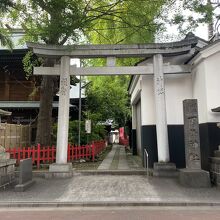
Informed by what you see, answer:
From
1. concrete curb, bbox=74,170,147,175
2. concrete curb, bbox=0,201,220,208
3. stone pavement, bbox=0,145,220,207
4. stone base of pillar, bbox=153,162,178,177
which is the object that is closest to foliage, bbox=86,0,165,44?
stone base of pillar, bbox=153,162,178,177

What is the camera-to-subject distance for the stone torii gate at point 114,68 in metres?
14.0

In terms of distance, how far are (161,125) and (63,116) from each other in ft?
15.4

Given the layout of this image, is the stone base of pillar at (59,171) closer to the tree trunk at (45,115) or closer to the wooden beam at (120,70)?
the tree trunk at (45,115)

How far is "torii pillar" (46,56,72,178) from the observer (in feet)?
44.4

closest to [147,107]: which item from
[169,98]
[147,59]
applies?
[169,98]

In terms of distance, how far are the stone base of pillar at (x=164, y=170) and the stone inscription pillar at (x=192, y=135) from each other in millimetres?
1857

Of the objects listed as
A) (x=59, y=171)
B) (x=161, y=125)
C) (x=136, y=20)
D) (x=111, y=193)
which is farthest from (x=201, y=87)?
(x=59, y=171)

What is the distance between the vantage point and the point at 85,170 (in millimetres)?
14414

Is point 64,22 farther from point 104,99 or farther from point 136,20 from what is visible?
Answer: point 104,99

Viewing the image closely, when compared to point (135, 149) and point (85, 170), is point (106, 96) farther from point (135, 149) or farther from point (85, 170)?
point (85, 170)

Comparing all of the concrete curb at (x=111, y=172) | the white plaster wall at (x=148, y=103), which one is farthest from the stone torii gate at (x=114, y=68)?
the white plaster wall at (x=148, y=103)

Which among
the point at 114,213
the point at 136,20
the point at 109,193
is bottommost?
the point at 114,213

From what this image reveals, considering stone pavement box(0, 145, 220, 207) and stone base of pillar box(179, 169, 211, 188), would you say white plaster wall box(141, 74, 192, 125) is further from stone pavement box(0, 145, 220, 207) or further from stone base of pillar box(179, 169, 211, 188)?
stone base of pillar box(179, 169, 211, 188)

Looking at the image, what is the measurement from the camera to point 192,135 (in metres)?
11.8
